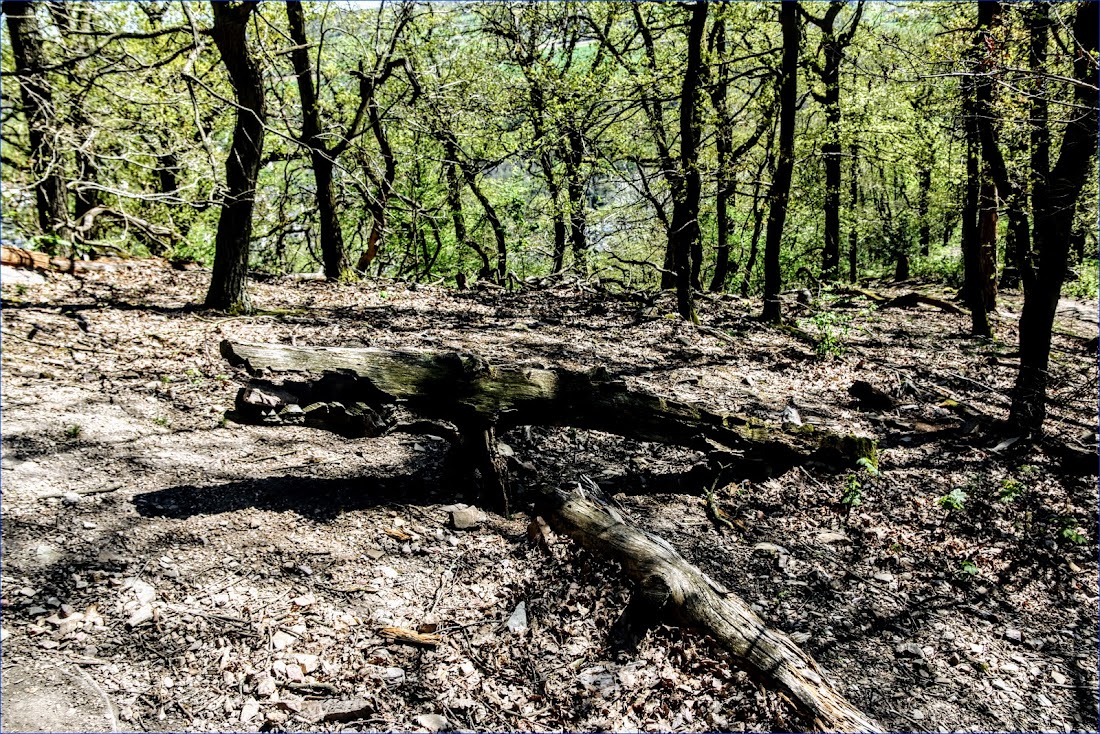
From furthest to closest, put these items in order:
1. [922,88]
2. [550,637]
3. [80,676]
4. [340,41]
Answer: [340,41] → [922,88] → [550,637] → [80,676]

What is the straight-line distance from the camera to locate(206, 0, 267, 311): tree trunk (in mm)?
7277

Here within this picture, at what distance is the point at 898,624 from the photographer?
426 cm

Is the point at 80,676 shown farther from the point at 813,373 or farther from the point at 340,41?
the point at 340,41

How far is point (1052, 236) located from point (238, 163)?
9235mm

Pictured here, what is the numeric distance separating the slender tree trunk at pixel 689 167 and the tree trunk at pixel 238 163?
19.7 feet

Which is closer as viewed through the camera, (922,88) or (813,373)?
(813,373)

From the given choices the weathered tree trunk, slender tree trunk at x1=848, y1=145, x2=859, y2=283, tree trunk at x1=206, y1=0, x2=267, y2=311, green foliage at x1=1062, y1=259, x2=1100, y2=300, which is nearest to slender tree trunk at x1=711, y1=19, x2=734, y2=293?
the weathered tree trunk

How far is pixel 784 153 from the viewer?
10.2 metres

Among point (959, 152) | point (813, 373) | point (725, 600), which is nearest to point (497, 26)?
point (959, 152)

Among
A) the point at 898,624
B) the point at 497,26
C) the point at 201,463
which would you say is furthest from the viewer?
the point at 497,26

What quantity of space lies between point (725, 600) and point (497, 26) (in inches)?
566

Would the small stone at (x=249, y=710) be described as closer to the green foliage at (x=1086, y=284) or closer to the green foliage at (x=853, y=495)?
the green foliage at (x=853, y=495)

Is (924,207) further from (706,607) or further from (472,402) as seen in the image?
(706,607)

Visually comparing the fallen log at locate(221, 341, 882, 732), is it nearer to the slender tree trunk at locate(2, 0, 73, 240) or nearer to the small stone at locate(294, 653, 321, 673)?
the small stone at locate(294, 653, 321, 673)
